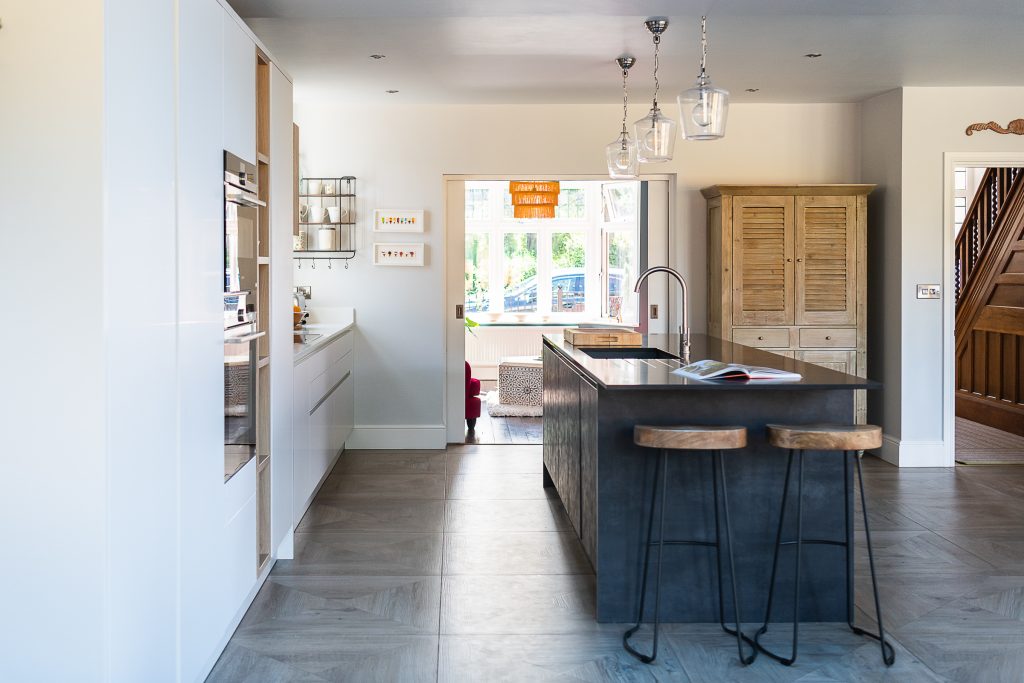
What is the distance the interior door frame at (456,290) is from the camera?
21.4 feet

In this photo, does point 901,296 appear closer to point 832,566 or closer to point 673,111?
point 673,111

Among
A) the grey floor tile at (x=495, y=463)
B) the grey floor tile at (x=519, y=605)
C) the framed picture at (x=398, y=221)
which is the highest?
the framed picture at (x=398, y=221)

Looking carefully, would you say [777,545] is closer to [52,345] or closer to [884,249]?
[52,345]

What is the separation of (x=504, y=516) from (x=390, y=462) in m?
Answer: 1.61

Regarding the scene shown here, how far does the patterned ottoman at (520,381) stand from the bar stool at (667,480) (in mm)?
5128

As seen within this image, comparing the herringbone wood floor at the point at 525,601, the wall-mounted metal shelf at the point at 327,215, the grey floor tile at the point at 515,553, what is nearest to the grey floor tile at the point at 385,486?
the herringbone wood floor at the point at 525,601

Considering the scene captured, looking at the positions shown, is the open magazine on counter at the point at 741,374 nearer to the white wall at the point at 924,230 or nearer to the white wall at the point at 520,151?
the white wall at the point at 924,230

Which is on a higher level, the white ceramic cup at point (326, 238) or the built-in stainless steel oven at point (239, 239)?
the white ceramic cup at point (326, 238)

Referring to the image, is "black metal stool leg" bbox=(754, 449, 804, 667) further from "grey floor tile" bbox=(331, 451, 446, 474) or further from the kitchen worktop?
"grey floor tile" bbox=(331, 451, 446, 474)

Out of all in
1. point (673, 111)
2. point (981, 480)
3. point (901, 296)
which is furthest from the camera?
point (673, 111)

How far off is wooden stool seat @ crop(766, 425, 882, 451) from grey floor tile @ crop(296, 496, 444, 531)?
2.12m

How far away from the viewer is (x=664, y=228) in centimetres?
658

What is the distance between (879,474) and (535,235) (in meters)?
5.65

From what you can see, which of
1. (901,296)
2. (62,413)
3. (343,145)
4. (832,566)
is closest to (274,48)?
(343,145)
